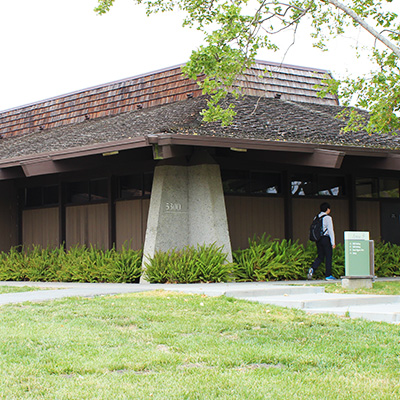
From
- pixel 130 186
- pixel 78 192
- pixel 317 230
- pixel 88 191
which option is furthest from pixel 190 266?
pixel 78 192

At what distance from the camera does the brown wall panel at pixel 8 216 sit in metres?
19.3

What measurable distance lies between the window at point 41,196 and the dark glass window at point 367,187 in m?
8.34

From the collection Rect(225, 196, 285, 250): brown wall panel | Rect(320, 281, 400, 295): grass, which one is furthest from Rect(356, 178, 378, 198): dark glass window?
Rect(320, 281, 400, 295): grass

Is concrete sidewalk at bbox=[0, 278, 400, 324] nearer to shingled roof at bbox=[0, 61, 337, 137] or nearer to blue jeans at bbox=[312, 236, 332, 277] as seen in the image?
blue jeans at bbox=[312, 236, 332, 277]

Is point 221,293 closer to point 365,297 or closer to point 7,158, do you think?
point 365,297

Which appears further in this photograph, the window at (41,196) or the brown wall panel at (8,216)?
the brown wall panel at (8,216)

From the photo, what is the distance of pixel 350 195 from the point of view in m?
17.5

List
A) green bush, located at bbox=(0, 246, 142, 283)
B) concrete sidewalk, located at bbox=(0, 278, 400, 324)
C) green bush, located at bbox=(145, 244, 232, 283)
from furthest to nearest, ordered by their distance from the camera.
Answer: green bush, located at bbox=(0, 246, 142, 283), green bush, located at bbox=(145, 244, 232, 283), concrete sidewalk, located at bbox=(0, 278, 400, 324)

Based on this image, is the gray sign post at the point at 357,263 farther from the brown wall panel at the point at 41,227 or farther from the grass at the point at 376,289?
the brown wall panel at the point at 41,227

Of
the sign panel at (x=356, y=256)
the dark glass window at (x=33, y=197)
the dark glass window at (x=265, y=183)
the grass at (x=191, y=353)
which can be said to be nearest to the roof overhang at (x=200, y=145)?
the dark glass window at (x=265, y=183)

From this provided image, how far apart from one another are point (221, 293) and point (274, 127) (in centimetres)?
642

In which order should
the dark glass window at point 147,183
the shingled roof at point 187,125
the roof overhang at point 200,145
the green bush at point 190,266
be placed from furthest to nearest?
the dark glass window at point 147,183 < the shingled roof at point 187,125 < the green bush at point 190,266 < the roof overhang at point 200,145

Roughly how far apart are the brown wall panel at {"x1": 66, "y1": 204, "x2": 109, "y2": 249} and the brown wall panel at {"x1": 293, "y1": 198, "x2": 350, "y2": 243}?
4.87 metres

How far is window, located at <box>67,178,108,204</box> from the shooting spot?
1716 cm
